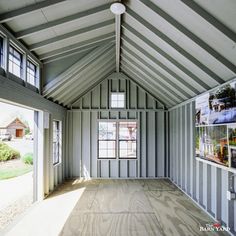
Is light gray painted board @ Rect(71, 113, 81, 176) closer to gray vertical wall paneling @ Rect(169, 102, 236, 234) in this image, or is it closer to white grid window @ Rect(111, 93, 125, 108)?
white grid window @ Rect(111, 93, 125, 108)

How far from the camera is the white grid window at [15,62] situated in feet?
12.1

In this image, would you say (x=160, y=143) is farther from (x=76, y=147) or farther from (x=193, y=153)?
(x=76, y=147)

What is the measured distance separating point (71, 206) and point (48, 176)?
125 cm

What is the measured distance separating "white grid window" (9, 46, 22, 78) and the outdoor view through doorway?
643 millimetres

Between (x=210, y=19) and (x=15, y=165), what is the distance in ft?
30.6

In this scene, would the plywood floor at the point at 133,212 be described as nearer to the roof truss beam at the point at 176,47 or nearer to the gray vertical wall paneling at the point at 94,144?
the gray vertical wall paneling at the point at 94,144

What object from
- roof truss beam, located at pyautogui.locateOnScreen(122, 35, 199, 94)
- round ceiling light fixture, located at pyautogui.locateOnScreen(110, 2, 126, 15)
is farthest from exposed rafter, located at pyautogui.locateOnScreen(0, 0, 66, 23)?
roof truss beam, located at pyautogui.locateOnScreen(122, 35, 199, 94)

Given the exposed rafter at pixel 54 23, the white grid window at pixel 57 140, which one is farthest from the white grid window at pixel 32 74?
the white grid window at pixel 57 140

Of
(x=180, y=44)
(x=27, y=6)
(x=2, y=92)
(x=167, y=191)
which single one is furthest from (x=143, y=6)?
(x=167, y=191)

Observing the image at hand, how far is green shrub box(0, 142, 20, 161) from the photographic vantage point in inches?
337

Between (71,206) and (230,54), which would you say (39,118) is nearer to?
(71,206)

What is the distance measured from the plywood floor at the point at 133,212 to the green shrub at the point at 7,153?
360 centimetres

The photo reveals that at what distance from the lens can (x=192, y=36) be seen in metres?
3.33

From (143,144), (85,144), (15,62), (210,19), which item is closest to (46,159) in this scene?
(85,144)
